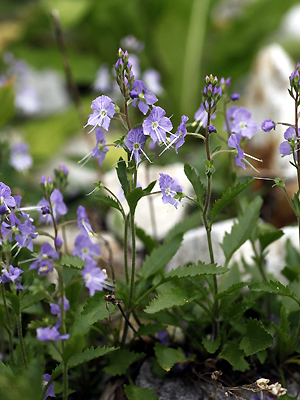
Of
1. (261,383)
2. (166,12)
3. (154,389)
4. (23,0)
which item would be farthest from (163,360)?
(23,0)

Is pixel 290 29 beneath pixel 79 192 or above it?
above

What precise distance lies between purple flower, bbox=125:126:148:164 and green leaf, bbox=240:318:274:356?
790 mm

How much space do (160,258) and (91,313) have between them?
0.46m

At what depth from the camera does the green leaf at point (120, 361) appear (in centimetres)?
168

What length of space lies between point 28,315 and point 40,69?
352 centimetres

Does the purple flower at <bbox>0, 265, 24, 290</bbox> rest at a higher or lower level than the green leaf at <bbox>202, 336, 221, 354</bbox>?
higher

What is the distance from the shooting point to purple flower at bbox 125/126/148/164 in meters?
1.44

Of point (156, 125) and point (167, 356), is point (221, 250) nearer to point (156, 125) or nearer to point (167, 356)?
point (167, 356)

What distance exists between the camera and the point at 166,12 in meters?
4.61

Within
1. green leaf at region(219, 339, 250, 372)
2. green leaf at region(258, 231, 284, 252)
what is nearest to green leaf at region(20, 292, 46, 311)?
green leaf at region(219, 339, 250, 372)

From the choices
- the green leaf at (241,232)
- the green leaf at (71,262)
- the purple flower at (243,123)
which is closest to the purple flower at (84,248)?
the green leaf at (71,262)

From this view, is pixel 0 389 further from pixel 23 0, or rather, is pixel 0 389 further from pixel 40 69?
pixel 23 0

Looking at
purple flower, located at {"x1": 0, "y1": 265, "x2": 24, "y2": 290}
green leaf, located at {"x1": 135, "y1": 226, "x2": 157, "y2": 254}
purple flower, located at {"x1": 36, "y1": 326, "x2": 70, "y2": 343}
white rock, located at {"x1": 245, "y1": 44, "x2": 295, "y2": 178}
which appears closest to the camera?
purple flower, located at {"x1": 36, "y1": 326, "x2": 70, "y2": 343}

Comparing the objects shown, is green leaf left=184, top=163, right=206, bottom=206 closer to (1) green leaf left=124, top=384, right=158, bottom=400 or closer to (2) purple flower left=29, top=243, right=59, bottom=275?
(2) purple flower left=29, top=243, right=59, bottom=275
